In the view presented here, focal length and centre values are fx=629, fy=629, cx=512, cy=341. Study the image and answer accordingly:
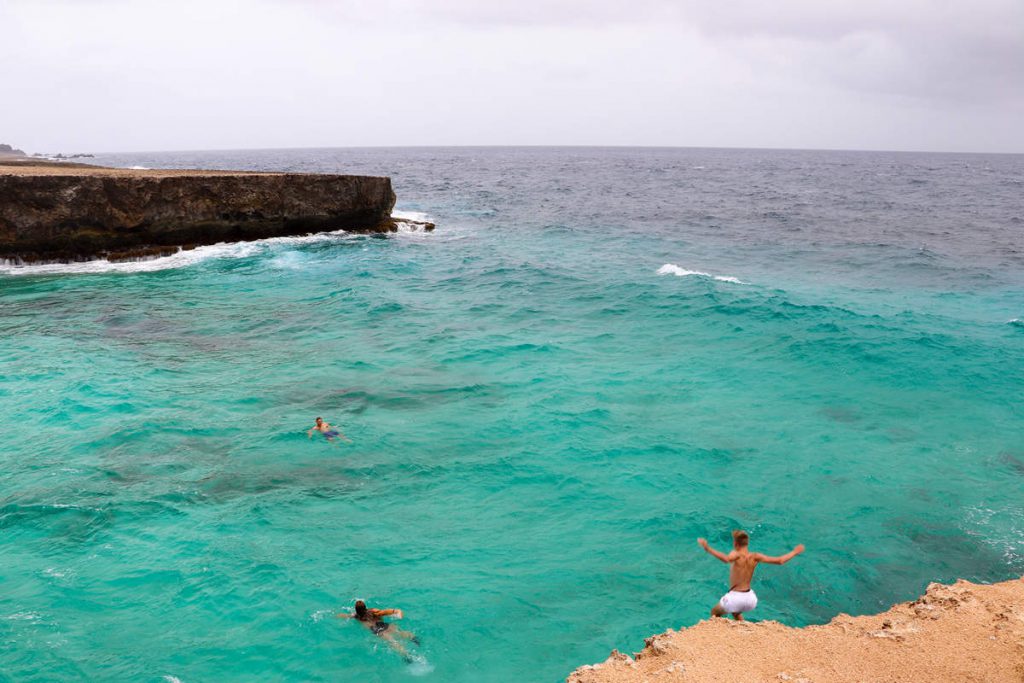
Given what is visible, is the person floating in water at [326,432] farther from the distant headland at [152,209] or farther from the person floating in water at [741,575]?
the distant headland at [152,209]

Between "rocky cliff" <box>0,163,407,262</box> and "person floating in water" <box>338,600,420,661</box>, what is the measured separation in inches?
1242

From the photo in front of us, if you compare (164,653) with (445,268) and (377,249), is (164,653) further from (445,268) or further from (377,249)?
(377,249)

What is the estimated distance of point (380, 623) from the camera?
9953 millimetres

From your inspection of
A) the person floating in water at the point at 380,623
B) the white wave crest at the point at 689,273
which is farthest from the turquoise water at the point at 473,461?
the white wave crest at the point at 689,273

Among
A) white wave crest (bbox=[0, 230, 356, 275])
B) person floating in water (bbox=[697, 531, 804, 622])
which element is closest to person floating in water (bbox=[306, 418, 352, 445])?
person floating in water (bbox=[697, 531, 804, 622])

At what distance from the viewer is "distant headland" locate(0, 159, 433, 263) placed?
105ft

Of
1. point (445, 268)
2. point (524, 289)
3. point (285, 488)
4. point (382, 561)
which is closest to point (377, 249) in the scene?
point (445, 268)

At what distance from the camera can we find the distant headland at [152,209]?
32.0m

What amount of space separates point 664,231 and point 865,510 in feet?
123

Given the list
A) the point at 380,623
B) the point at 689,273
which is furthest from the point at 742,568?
the point at 689,273

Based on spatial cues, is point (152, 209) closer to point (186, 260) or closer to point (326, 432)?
point (186, 260)

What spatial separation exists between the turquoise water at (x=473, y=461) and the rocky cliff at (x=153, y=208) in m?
3.39

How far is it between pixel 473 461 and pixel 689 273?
21.6 meters

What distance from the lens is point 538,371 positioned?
20266 mm
